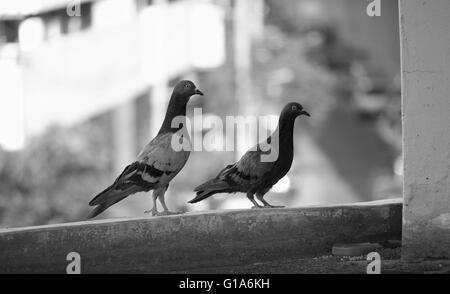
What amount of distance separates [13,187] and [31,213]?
643mm

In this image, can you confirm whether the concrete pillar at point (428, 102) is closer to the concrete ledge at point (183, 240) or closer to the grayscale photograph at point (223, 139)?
the grayscale photograph at point (223, 139)

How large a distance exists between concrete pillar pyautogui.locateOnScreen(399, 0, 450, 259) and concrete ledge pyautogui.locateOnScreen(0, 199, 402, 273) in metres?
0.63

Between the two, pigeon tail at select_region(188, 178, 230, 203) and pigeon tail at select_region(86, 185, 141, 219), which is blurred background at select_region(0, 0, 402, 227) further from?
pigeon tail at select_region(86, 185, 141, 219)

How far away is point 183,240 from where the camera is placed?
609 cm

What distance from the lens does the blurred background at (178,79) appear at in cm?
1416

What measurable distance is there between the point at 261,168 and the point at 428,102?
4.18 ft

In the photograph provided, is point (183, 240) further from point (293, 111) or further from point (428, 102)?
point (428, 102)

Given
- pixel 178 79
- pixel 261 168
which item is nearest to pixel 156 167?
pixel 261 168

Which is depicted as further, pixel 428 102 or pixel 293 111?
pixel 293 111

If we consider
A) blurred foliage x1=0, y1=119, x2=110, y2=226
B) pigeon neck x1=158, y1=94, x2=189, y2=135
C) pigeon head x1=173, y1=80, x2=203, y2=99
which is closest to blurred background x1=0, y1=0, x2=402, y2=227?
blurred foliage x1=0, y1=119, x2=110, y2=226

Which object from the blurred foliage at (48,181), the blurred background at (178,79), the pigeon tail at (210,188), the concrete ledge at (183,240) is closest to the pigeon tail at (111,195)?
the concrete ledge at (183,240)

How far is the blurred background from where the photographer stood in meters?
14.2

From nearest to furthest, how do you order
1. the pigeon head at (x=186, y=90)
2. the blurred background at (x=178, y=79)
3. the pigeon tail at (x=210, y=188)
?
the pigeon head at (x=186, y=90) < the pigeon tail at (x=210, y=188) < the blurred background at (x=178, y=79)

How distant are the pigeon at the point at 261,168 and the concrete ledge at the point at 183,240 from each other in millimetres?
213
